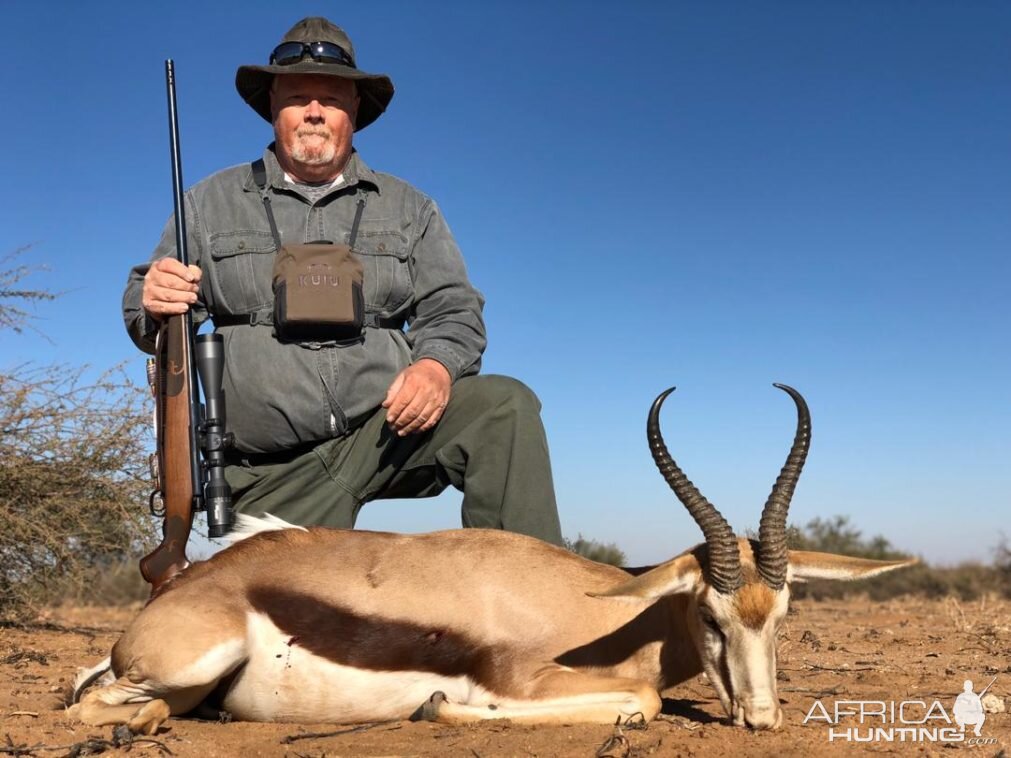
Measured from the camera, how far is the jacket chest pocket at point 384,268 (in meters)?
6.46

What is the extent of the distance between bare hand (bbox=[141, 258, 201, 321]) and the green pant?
1.01 m

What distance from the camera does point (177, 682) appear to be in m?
4.52

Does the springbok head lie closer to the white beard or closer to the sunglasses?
the white beard

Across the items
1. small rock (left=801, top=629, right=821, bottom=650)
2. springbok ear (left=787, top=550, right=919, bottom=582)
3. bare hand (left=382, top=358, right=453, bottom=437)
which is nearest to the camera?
springbok ear (left=787, top=550, right=919, bottom=582)

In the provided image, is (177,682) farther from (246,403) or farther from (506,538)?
(246,403)

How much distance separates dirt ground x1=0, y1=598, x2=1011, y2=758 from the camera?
13.6ft

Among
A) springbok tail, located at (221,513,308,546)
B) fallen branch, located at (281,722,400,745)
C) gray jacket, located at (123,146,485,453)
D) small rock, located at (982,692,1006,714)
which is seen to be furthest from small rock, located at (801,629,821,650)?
springbok tail, located at (221,513,308,546)

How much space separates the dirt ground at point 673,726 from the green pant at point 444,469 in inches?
52.2

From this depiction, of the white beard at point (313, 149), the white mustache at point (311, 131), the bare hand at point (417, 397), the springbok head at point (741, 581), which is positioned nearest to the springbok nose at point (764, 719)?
the springbok head at point (741, 581)

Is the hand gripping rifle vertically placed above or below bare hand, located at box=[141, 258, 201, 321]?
below

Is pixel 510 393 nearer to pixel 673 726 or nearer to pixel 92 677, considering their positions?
pixel 673 726

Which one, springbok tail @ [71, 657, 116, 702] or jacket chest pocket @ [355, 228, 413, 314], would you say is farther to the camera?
jacket chest pocket @ [355, 228, 413, 314]

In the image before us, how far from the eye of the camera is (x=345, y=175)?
6746mm

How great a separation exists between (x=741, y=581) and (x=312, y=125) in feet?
12.7
